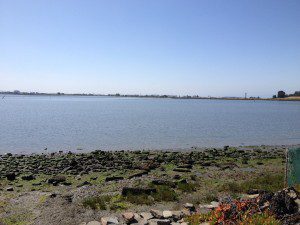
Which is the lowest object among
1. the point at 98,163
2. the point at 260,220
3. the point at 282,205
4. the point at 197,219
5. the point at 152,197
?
the point at 98,163

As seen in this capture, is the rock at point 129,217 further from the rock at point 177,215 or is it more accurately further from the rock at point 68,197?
the rock at point 68,197

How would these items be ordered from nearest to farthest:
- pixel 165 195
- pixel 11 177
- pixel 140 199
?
pixel 140 199
pixel 165 195
pixel 11 177

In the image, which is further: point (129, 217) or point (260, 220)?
point (129, 217)

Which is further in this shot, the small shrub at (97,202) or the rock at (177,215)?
the small shrub at (97,202)

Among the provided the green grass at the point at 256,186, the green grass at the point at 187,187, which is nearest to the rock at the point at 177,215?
the green grass at the point at 187,187

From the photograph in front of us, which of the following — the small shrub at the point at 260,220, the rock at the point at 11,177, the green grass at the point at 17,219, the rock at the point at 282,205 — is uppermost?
the rock at the point at 282,205

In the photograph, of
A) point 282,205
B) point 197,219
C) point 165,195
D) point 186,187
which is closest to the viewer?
point 282,205

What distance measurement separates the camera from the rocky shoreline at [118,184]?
11.8 meters

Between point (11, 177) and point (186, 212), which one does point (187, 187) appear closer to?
point (186, 212)

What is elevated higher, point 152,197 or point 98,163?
point 152,197

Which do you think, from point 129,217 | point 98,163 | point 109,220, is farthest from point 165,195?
point 98,163

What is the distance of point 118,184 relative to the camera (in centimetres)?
1612

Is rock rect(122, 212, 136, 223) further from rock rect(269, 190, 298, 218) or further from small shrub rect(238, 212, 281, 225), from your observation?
rock rect(269, 190, 298, 218)

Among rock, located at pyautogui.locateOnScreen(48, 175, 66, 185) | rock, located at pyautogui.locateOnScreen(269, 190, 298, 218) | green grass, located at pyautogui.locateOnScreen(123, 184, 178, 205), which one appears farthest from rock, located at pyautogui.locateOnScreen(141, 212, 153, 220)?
rock, located at pyautogui.locateOnScreen(48, 175, 66, 185)
